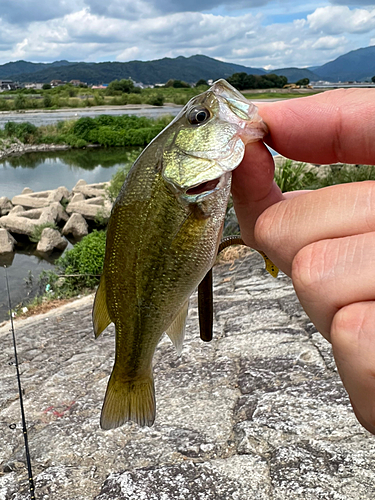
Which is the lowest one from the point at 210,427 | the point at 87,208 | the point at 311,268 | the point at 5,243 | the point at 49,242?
the point at 5,243

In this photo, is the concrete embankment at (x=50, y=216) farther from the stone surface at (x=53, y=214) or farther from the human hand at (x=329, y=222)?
the human hand at (x=329, y=222)

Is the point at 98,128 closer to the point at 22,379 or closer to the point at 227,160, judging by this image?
the point at 22,379

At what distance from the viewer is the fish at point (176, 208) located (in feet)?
4.84

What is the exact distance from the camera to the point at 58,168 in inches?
1294

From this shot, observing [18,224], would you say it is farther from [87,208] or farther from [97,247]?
[97,247]

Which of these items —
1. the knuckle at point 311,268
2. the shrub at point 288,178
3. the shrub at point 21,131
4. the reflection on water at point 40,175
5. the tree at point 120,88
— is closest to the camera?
the knuckle at point 311,268

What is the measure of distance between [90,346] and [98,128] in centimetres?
4341

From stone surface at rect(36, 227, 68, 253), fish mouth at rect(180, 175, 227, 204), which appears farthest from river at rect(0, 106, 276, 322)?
fish mouth at rect(180, 175, 227, 204)

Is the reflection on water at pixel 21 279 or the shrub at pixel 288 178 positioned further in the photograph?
the reflection on water at pixel 21 279

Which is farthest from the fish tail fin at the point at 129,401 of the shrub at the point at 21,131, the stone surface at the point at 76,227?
the shrub at the point at 21,131

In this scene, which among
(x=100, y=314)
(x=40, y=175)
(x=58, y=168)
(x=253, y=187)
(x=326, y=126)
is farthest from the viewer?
(x=58, y=168)

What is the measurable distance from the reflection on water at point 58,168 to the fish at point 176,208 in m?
22.5

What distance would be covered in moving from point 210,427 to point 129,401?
78.7 inches

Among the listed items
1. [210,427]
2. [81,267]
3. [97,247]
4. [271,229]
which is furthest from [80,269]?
[271,229]
